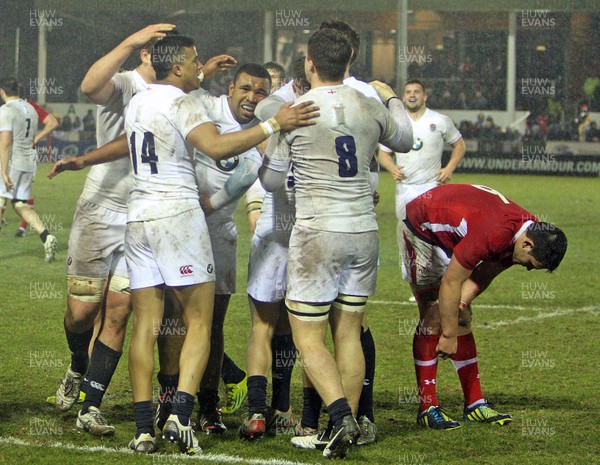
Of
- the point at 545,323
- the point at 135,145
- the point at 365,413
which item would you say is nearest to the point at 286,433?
the point at 365,413

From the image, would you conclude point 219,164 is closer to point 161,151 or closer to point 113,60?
point 161,151

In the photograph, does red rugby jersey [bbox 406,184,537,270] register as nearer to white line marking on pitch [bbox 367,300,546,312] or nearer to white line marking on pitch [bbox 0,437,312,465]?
white line marking on pitch [bbox 0,437,312,465]

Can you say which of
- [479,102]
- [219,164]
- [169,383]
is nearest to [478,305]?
[219,164]

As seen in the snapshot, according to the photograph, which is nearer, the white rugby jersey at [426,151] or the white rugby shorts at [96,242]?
the white rugby shorts at [96,242]

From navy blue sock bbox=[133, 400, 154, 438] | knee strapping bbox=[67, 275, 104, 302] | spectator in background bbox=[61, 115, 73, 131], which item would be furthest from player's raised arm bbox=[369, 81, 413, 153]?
spectator in background bbox=[61, 115, 73, 131]

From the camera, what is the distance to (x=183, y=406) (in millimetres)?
5602

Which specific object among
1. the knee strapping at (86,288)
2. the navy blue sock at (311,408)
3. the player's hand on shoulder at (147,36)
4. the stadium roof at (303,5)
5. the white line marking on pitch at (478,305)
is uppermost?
the stadium roof at (303,5)

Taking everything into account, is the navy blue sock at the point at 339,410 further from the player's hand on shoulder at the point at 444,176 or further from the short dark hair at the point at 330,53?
the player's hand on shoulder at the point at 444,176

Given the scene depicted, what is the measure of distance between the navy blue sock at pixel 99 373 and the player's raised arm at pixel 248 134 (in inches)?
58.0

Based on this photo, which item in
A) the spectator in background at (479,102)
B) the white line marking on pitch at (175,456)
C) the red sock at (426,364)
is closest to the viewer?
the white line marking on pitch at (175,456)

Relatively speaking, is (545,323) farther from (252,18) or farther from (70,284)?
(252,18)

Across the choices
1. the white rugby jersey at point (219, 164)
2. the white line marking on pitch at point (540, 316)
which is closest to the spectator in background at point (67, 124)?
the white line marking on pitch at point (540, 316)

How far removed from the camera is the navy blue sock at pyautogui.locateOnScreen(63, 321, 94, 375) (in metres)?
6.82

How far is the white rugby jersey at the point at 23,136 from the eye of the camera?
48.6 ft
